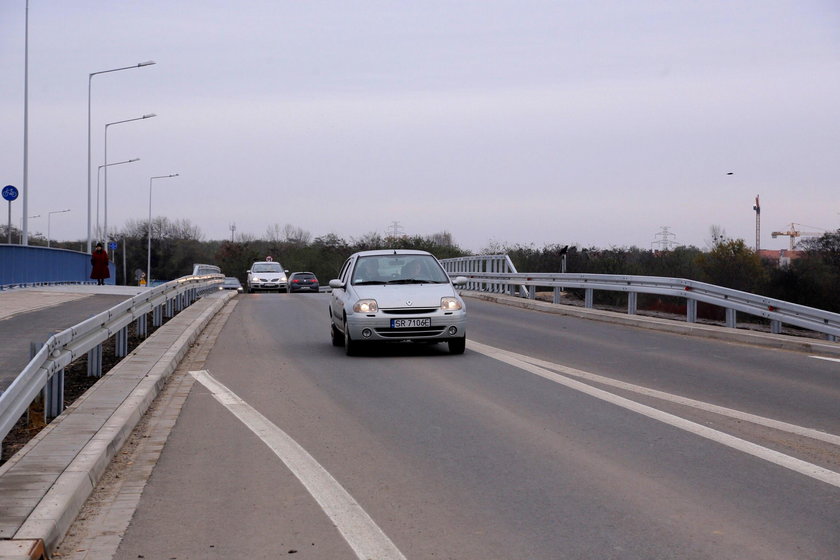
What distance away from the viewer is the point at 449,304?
1349 centimetres

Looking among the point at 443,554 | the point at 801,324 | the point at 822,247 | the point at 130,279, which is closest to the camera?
the point at 443,554

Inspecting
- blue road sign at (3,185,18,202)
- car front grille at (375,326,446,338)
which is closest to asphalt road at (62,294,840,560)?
car front grille at (375,326,446,338)

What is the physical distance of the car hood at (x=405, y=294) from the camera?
13.4 meters

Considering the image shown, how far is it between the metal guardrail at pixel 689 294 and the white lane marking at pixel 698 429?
217 inches

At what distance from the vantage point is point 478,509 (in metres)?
5.43

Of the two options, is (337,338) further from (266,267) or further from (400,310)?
(266,267)

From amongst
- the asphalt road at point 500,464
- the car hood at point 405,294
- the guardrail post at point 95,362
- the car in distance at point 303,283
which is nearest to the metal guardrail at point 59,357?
the guardrail post at point 95,362

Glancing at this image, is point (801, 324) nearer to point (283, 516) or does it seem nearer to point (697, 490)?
point (697, 490)

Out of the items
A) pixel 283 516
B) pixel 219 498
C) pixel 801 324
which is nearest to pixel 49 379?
pixel 219 498

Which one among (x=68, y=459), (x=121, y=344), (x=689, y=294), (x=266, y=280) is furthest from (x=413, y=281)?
(x=266, y=280)

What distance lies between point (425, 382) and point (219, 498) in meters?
5.27

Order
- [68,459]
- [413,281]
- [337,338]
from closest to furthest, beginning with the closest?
[68,459]
[413,281]
[337,338]

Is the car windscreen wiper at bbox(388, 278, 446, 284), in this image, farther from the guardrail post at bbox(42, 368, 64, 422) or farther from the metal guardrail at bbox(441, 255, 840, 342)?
the guardrail post at bbox(42, 368, 64, 422)

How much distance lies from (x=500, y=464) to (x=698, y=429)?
7.00ft
